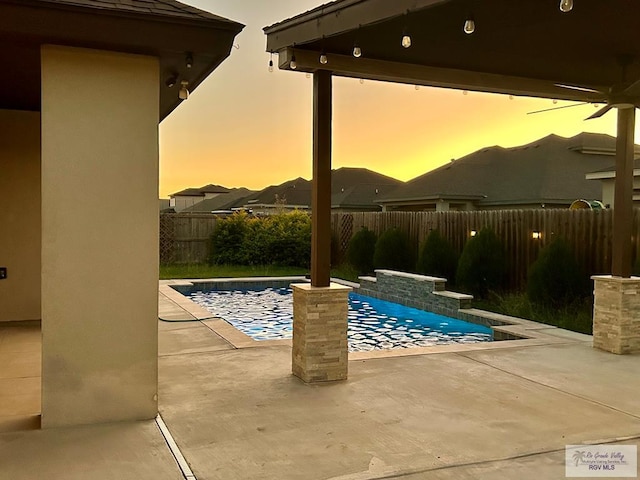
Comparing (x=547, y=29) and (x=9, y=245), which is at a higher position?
(x=547, y=29)

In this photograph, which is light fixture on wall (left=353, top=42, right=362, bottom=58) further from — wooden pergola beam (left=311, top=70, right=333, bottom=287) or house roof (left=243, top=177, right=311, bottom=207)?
house roof (left=243, top=177, right=311, bottom=207)

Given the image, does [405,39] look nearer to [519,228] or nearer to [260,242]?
[519,228]

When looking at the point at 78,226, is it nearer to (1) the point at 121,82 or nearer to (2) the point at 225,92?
(1) the point at 121,82

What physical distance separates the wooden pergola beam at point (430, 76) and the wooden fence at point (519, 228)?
10.6 feet

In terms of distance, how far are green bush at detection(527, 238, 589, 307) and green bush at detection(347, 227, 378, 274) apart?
639cm

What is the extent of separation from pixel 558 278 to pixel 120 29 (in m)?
8.54

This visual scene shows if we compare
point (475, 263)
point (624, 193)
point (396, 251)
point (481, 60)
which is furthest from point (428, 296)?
point (481, 60)

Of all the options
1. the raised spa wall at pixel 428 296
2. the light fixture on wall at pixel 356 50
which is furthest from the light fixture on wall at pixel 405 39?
the raised spa wall at pixel 428 296

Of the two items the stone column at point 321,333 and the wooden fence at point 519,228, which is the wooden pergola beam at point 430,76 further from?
the wooden fence at point 519,228

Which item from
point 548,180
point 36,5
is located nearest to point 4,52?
point 36,5

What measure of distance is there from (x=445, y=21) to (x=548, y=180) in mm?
17093

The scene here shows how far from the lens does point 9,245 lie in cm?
817

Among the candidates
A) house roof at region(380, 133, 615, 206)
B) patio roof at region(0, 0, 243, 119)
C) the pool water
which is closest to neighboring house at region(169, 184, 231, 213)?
house roof at region(380, 133, 615, 206)

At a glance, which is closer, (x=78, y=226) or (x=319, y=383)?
(x=78, y=226)
